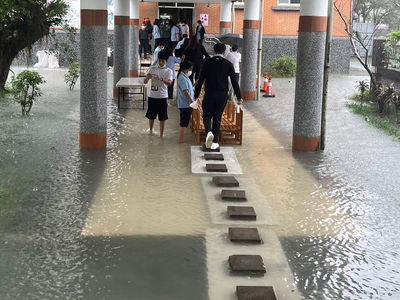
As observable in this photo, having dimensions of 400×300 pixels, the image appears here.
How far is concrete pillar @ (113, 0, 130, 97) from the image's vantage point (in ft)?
57.7

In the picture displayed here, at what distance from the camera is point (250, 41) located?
59.6 feet

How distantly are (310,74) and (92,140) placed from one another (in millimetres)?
4079

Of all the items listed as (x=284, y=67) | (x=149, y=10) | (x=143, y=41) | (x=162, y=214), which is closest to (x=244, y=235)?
(x=162, y=214)

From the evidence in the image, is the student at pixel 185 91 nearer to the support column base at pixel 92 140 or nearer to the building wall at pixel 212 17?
the support column base at pixel 92 140

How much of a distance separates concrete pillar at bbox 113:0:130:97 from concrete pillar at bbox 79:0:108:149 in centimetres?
710

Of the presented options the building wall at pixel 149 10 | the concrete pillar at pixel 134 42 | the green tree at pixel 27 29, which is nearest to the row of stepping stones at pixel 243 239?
the green tree at pixel 27 29

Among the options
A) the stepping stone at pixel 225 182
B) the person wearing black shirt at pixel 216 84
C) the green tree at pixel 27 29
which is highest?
the green tree at pixel 27 29

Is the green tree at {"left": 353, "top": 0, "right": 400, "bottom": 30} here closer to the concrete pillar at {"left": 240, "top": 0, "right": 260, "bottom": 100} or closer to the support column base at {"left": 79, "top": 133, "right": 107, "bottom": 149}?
the concrete pillar at {"left": 240, "top": 0, "right": 260, "bottom": 100}

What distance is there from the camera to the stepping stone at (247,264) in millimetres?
5590

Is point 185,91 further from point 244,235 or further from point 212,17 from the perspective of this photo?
point 212,17

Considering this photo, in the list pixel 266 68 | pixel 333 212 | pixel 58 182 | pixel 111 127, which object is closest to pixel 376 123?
pixel 111 127

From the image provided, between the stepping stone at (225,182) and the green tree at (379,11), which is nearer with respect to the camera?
the stepping stone at (225,182)

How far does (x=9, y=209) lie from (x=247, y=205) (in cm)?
294

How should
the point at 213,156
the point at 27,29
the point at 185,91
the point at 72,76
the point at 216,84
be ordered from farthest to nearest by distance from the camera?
the point at 72,76 → the point at 27,29 → the point at 185,91 → the point at 213,156 → the point at 216,84
